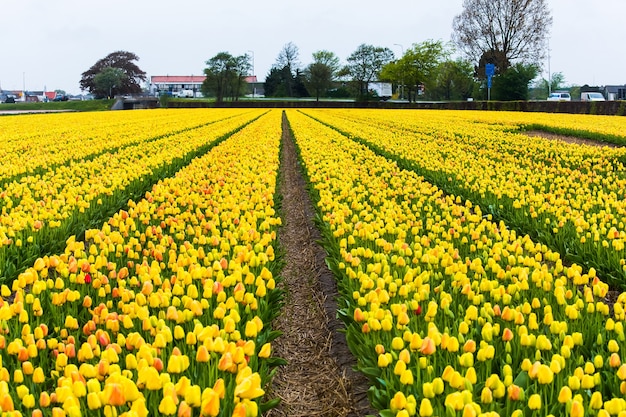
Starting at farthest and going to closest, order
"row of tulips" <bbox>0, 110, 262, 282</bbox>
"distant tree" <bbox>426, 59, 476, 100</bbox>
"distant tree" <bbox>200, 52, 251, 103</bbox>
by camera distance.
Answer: "distant tree" <bbox>200, 52, 251, 103</bbox> < "distant tree" <bbox>426, 59, 476, 100</bbox> < "row of tulips" <bbox>0, 110, 262, 282</bbox>

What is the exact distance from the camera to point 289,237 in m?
6.73

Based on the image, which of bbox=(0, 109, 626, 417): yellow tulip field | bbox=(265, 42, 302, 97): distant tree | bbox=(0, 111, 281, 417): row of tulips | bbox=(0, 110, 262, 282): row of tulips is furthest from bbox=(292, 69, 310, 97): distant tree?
bbox=(0, 111, 281, 417): row of tulips

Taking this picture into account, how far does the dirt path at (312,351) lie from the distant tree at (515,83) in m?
47.8

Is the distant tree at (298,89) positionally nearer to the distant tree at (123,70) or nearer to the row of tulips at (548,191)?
the distant tree at (123,70)

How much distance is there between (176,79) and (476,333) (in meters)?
164

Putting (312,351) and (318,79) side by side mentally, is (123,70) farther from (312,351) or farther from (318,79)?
(312,351)

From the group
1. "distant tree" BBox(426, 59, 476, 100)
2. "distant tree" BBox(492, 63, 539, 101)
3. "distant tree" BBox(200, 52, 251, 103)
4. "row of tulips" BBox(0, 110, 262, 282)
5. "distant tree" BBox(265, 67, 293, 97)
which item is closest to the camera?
"row of tulips" BBox(0, 110, 262, 282)

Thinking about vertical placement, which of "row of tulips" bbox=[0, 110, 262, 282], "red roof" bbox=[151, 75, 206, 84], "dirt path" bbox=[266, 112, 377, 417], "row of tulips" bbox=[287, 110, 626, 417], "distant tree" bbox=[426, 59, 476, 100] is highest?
"red roof" bbox=[151, 75, 206, 84]

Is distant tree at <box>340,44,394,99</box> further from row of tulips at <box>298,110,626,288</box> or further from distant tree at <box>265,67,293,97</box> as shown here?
row of tulips at <box>298,110,626,288</box>

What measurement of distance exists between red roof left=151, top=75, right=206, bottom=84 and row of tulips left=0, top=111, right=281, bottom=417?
15640 centimetres

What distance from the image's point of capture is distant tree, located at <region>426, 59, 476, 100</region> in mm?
72500

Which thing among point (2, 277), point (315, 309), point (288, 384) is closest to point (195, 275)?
point (288, 384)

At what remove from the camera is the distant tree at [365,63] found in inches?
3378

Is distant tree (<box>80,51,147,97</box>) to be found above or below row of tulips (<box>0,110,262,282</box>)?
above
